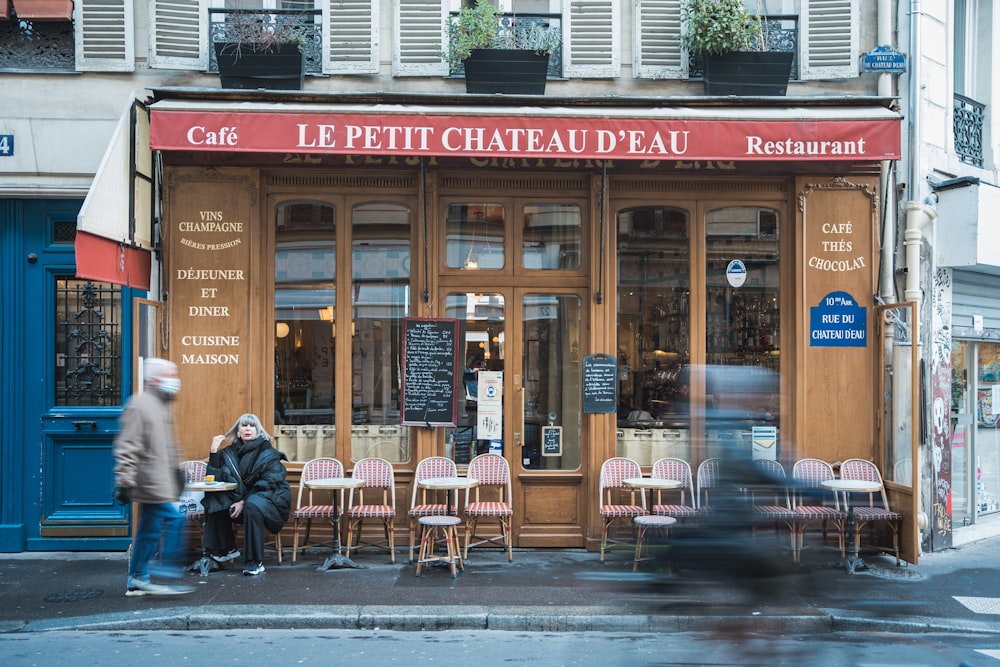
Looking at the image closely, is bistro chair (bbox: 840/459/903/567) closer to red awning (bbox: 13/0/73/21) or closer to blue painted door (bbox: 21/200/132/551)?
blue painted door (bbox: 21/200/132/551)

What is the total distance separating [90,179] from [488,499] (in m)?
5.29

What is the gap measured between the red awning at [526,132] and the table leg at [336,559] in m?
3.39

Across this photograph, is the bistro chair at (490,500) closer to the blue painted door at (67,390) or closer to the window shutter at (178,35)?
the blue painted door at (67,390)

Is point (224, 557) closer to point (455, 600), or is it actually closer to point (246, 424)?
point (246, 424)

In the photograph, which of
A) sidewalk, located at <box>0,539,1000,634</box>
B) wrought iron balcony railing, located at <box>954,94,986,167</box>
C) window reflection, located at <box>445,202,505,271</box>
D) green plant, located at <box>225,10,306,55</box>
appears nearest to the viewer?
sidewalk, located at <box>0,539,1000,634</box>

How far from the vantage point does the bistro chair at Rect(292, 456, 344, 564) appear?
8.66 meters

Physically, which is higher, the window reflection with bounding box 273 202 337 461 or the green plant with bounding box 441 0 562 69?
the green plant with bounding box 441 0 562 69

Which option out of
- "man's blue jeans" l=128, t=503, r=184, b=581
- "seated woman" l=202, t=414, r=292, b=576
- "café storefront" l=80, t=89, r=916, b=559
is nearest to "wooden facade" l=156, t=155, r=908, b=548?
"café storefront" l=80, t=89, r=916, b=559

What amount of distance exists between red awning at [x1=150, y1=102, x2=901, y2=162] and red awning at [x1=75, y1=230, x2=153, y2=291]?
1072mm

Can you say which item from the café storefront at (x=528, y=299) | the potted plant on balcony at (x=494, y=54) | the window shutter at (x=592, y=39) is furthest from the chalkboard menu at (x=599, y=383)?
the window shutter at (x=592, y=39)

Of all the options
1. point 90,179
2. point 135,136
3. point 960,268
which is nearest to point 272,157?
point 135,136

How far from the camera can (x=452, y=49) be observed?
9.22 meters

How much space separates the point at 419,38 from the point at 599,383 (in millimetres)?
4091

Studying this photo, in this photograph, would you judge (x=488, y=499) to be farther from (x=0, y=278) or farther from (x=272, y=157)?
(x=0, y=278)
